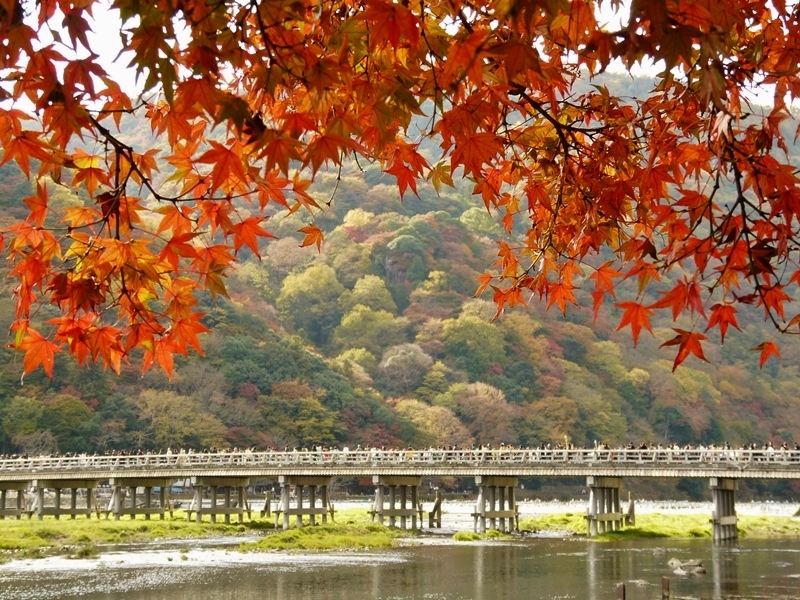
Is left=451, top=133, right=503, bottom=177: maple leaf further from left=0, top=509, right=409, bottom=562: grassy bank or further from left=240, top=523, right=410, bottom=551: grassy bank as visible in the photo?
left=240, top=523, right=410, bottom=551: grassy bank

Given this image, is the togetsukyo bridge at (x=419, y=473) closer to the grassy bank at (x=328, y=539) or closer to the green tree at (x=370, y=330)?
the grassy bank at (x=328, y=539)

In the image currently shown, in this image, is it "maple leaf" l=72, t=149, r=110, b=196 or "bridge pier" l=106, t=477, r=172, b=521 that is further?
"bridge pier" l=106, t=477, r=172, b=521

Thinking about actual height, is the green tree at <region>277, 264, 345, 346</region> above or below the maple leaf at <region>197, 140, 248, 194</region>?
above

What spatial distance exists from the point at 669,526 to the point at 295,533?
15672 mm

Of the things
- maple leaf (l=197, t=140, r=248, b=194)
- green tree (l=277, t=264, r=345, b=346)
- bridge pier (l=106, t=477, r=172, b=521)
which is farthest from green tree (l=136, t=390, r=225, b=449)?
maple leaf (l=197, t=140, r=248, b=194)

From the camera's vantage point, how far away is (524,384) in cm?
6650

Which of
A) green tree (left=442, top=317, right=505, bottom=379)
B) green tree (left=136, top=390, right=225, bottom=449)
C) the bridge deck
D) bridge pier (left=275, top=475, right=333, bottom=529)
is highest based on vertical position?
green tree (left=442, top=317, right=505, bottom=379)

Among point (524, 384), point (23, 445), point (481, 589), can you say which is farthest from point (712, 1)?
point (524, 384)

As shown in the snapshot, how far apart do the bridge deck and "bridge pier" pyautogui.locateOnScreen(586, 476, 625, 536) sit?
2.11 ft

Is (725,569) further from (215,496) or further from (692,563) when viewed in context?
(215,496)

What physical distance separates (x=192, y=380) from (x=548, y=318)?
105 ft

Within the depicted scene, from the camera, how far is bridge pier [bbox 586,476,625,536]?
110 ft

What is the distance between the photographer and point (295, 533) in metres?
30.9

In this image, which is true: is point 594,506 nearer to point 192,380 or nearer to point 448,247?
point 192,380
